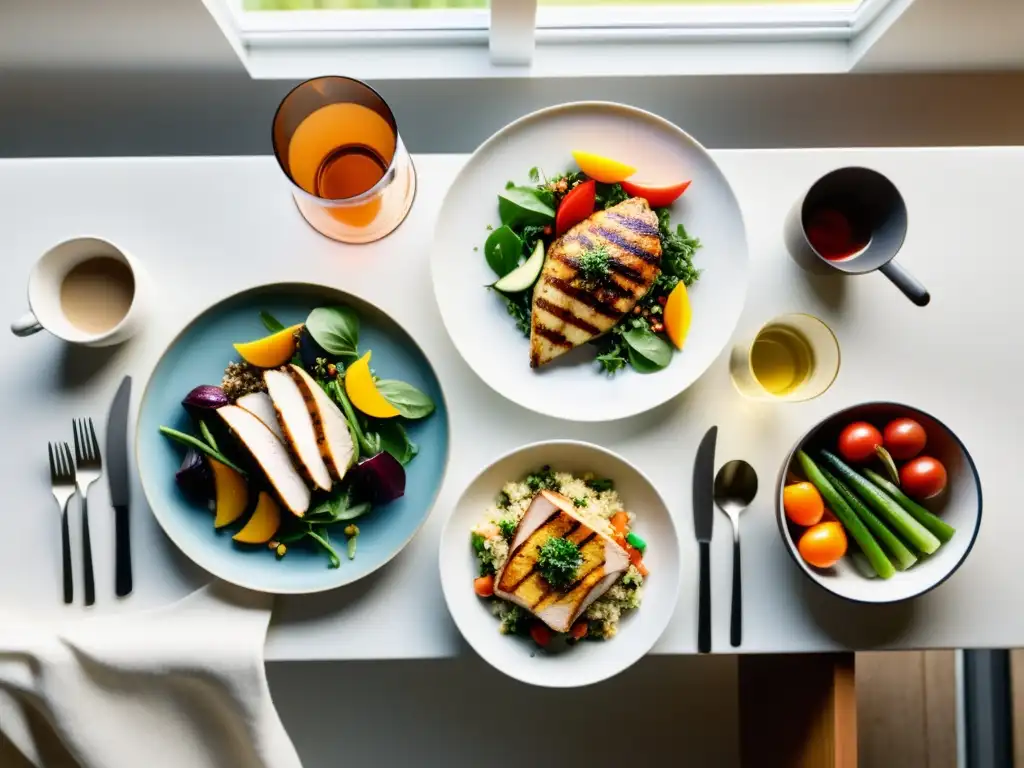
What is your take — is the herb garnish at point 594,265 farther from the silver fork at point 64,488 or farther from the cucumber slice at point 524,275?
the silver fork at point 64,488

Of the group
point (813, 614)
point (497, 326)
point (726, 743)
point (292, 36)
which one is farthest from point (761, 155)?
point (726, 743)

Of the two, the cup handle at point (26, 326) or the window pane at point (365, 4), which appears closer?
the cup handle at point (26, 326)

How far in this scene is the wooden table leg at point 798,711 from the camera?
4.14 feet

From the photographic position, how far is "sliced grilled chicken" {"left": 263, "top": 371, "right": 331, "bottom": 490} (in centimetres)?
119

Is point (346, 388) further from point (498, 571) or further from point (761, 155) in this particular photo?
point (761, 155)

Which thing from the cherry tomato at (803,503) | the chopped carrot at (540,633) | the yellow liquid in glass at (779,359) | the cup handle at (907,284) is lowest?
the chopped carrot at (540,633)

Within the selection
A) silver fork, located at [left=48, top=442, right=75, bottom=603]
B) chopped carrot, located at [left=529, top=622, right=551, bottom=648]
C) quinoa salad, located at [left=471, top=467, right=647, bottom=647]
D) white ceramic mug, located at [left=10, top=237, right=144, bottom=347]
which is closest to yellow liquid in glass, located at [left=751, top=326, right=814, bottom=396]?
quinoa salad, located at [left=471, top=467, right=647, bottom=647]

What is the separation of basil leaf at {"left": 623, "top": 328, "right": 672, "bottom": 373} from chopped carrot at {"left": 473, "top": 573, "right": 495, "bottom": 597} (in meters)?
0.42

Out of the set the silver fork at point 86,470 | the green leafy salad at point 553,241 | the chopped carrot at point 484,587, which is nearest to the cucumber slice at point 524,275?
the green leafy salad at point 553,241

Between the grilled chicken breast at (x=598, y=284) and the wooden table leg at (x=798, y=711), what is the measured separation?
0.69 meters

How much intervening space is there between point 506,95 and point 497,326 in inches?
24.7

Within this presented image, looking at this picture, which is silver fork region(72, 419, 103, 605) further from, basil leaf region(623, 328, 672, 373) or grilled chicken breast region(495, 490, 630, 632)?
basil leaf region(623, 328, 672, 373)

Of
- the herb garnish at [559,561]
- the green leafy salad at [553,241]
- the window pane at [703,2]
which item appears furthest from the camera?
the window pane at [703,2]

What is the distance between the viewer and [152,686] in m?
1.28
